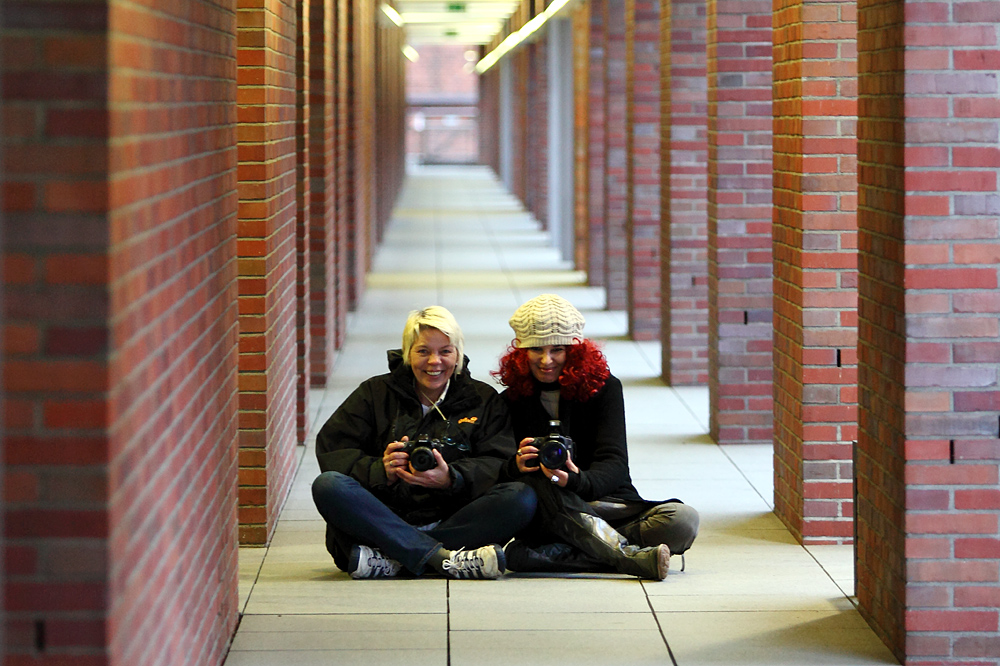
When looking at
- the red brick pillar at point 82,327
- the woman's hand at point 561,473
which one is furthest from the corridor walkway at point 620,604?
the red brick pillar at point 82,327

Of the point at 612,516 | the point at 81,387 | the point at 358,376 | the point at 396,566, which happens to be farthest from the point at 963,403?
the point at 358,376

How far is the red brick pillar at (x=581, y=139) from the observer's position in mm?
14557

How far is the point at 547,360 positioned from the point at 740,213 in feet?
9.42

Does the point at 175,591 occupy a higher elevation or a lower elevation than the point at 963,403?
lower

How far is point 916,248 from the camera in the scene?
13.7ft

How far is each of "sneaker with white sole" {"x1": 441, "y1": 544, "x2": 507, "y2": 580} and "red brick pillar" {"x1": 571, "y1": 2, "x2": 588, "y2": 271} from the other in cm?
948

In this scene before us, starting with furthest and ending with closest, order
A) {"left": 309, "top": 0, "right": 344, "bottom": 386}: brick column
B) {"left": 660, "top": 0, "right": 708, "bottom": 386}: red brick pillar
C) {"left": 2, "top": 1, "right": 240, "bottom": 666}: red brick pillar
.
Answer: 1. {"left": 309, "top": 0, "right": 344, "bottom": 386}: brick column
2. {"left": 660, "top": 0, "right": 708, "bottom": 386}: red brick pillar
3. {"left": 2, "top": 1, "right": 240, "bottom": 666}: red brick pillar

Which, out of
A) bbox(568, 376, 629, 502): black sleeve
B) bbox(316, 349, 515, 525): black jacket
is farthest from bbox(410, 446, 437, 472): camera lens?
bbox(568, 376, 629, 502): black sleeve

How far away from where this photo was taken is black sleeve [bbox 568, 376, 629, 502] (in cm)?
509

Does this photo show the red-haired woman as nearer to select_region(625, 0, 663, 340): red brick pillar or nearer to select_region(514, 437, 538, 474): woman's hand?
select_region(514, 437, 538, 474): woman's hand

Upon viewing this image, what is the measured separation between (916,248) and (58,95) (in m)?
2.60

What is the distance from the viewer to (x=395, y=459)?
5.00 metres

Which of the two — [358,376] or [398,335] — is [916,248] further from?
[398,335]

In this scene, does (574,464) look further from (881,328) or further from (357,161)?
(357,161)
